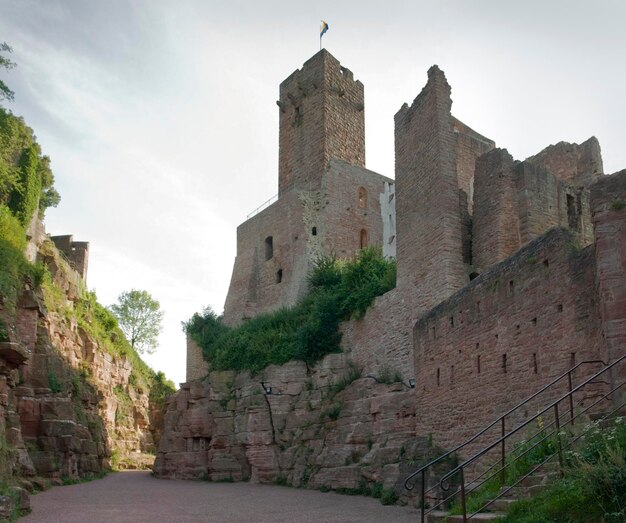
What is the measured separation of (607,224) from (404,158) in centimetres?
1392

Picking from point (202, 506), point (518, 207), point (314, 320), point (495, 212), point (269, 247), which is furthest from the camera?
point (269, 247)

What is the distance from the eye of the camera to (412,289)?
72.3 feet

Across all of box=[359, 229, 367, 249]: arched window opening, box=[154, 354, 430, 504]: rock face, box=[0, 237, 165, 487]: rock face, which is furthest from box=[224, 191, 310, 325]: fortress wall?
box=[154, 354, 430, 504]: rock face

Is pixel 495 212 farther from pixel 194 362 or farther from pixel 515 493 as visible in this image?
pixel 194 362

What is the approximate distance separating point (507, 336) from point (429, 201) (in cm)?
956

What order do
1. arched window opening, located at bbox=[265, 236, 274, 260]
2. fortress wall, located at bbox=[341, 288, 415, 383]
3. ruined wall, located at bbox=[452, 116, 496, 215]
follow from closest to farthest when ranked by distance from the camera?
1. fortress wall, located at bbox=[341, 288, 415, 383]
2. ruined wall, located at bbox=[452, 116, 496, 215]
3. arched window opening, located at bbox=[265, 236, 274, 260]

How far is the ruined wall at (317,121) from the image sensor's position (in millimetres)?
35344

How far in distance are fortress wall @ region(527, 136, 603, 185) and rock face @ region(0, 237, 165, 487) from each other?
52.9ft

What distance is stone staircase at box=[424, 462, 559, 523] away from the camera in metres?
8.07

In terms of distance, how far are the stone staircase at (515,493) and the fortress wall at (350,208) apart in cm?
2462

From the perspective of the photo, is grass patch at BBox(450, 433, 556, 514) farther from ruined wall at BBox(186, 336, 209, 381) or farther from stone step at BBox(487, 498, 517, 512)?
ruined wall at BBox(186, 336, 209, 381)

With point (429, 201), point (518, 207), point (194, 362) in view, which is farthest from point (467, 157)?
point (194, 362)

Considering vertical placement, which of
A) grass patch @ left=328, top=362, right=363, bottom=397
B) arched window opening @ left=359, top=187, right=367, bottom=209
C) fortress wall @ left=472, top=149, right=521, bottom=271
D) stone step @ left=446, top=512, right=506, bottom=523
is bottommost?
stone step @ left=446, top=512, right=506, bottom=523

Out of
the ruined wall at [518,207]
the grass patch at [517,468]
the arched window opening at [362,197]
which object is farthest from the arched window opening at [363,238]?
the grass patch at [517,468]
